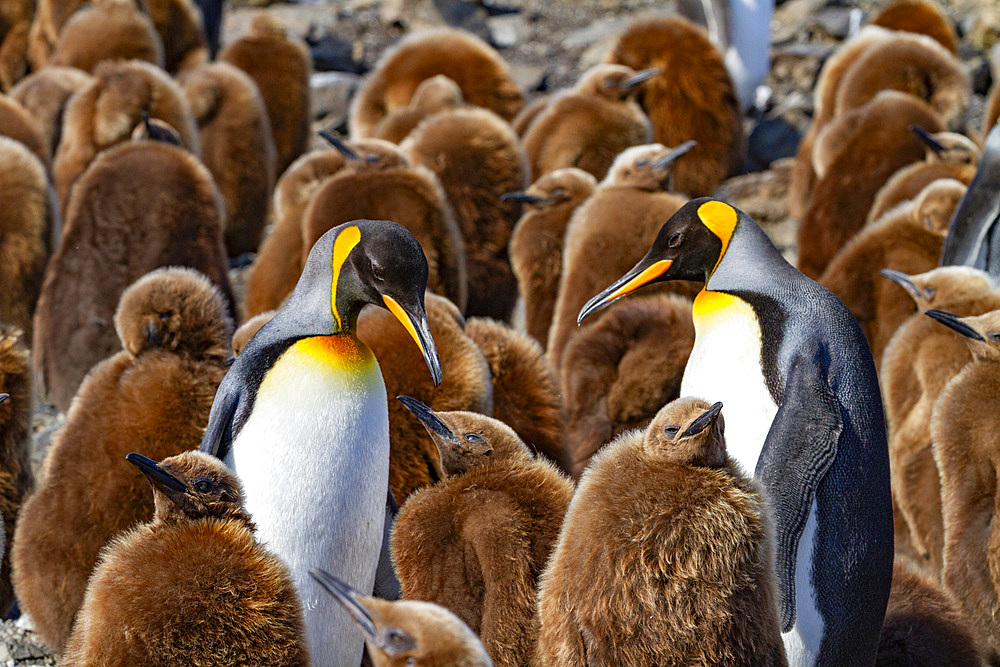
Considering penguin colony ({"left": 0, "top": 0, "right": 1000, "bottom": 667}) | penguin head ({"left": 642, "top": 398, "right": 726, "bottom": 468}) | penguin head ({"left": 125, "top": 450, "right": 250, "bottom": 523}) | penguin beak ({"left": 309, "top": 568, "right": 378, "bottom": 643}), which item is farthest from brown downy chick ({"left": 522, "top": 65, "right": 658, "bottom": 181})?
penguin beak ({"left": 309, "top": 568, "right": 378, "bottom": 643})

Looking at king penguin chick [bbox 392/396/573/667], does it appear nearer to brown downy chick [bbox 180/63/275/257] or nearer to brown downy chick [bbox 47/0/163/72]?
brown downy chick [bbox 180/63/275/257]

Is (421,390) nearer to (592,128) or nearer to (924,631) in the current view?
(924,631)

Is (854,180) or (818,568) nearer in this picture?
(818,568)

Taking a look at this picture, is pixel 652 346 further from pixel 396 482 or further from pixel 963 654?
pixel 963 654

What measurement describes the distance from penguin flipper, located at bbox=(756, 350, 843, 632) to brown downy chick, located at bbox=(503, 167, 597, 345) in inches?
86.5

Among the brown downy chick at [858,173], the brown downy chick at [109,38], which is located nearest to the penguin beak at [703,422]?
the brown downy chick at [858,173]

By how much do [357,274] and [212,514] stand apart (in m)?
0.74

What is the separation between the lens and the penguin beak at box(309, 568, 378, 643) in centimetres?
201

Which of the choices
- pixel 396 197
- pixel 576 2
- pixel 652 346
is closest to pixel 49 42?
pixel 576 2

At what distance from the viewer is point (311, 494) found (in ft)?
9.32

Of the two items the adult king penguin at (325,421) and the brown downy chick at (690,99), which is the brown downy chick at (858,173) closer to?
the brown downy chick at (690,99)

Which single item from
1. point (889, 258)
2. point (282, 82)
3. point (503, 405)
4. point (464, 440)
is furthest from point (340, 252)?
point (282, 82)

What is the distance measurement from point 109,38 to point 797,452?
685 centimetres

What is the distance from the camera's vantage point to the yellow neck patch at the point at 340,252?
2.91 m
